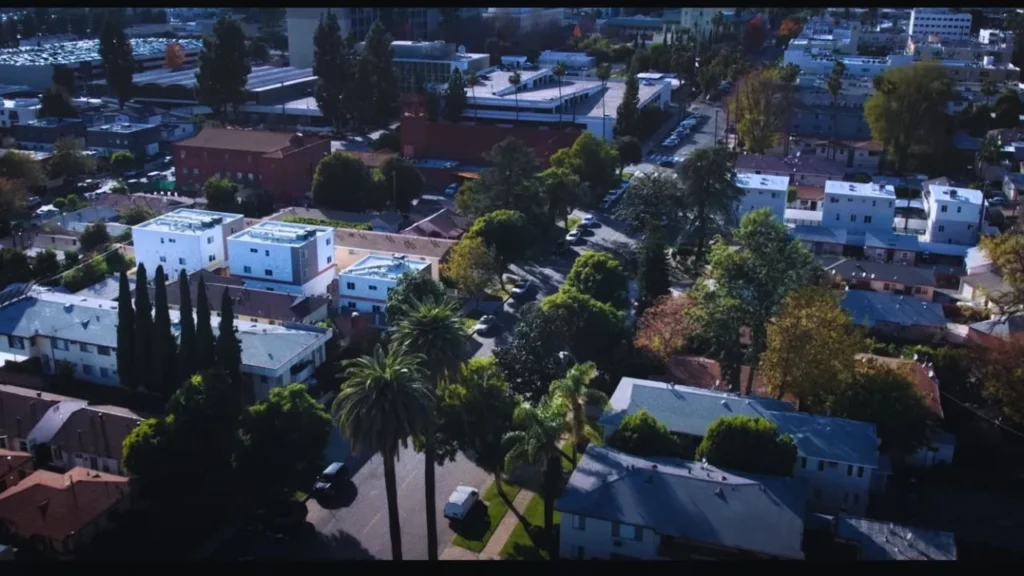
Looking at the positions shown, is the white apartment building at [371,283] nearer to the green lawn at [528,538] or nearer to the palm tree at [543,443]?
the green lawn at [528,538]

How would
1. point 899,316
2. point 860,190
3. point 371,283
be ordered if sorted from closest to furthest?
point 899,316 < point 371,283 < point 860,190

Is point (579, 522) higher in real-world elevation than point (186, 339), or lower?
lower

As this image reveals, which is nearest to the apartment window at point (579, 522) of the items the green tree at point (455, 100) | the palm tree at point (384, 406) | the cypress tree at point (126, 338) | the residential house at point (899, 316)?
the palm tree at point (384, 406)

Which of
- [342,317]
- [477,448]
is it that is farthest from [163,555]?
[342,317]

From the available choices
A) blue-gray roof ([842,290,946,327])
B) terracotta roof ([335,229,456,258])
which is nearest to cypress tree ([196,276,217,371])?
terracotta roof ([335,229,456,258])

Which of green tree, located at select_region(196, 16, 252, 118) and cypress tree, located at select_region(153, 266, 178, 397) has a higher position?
green tree, located at select_region(196, 16, 252, 118)

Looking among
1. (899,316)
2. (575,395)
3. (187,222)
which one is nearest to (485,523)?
(575,395)

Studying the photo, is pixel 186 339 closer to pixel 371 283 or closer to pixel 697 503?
pixel 371 283

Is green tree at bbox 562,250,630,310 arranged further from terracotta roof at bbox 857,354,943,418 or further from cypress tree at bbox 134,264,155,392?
cypress tree at bbox 134,264,155,392
